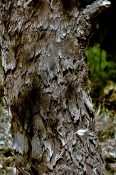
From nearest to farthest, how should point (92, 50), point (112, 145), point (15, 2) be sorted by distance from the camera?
point (15, 2) → point (112, 145) → point (92, 50)

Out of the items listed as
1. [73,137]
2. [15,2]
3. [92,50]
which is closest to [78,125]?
[73,137]

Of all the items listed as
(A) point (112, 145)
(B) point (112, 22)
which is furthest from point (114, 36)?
(A) point (112, 145)

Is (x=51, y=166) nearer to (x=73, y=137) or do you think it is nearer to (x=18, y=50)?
(x=73, y=137)

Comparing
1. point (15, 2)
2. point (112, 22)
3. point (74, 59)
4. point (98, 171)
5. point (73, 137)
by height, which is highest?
point (112, 22)

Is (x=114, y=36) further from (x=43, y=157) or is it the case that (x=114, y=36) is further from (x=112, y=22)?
(x=43, y=157)

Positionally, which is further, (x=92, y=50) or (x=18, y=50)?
(x=92, y=50)

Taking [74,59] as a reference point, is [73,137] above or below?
below

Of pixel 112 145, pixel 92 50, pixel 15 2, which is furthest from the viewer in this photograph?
pixel 92 50
